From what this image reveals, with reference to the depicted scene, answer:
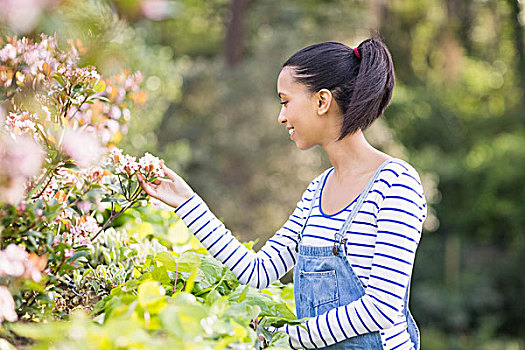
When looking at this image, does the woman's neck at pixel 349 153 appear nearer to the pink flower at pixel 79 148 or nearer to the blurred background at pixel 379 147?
the pink flower at pixel 79 148

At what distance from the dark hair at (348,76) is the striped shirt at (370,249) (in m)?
0.17

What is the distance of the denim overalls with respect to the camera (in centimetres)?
143

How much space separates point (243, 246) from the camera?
5.32 ft

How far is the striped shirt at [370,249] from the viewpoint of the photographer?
1.38 metres

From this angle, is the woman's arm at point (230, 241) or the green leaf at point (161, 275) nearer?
the green leaf at point (161, 275)

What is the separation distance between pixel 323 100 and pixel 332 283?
1.50ft

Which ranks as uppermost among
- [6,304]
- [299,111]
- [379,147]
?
[379,147]

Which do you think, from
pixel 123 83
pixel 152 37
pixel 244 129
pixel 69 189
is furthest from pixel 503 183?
pixel 69 189

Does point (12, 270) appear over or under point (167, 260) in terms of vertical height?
under

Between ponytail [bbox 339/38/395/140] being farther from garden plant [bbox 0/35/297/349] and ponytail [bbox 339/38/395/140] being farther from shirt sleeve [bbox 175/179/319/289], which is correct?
garden plant [bbox 0/35/297/349]

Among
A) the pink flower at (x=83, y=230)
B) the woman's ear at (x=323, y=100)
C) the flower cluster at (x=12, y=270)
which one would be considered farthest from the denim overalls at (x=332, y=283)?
the flower cluster at (x=12, y=270)

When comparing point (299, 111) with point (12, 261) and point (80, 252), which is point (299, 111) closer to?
point (80, 252)

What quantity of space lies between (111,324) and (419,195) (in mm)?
815

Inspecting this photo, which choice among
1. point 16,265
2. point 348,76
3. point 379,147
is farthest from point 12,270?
point 379,147
